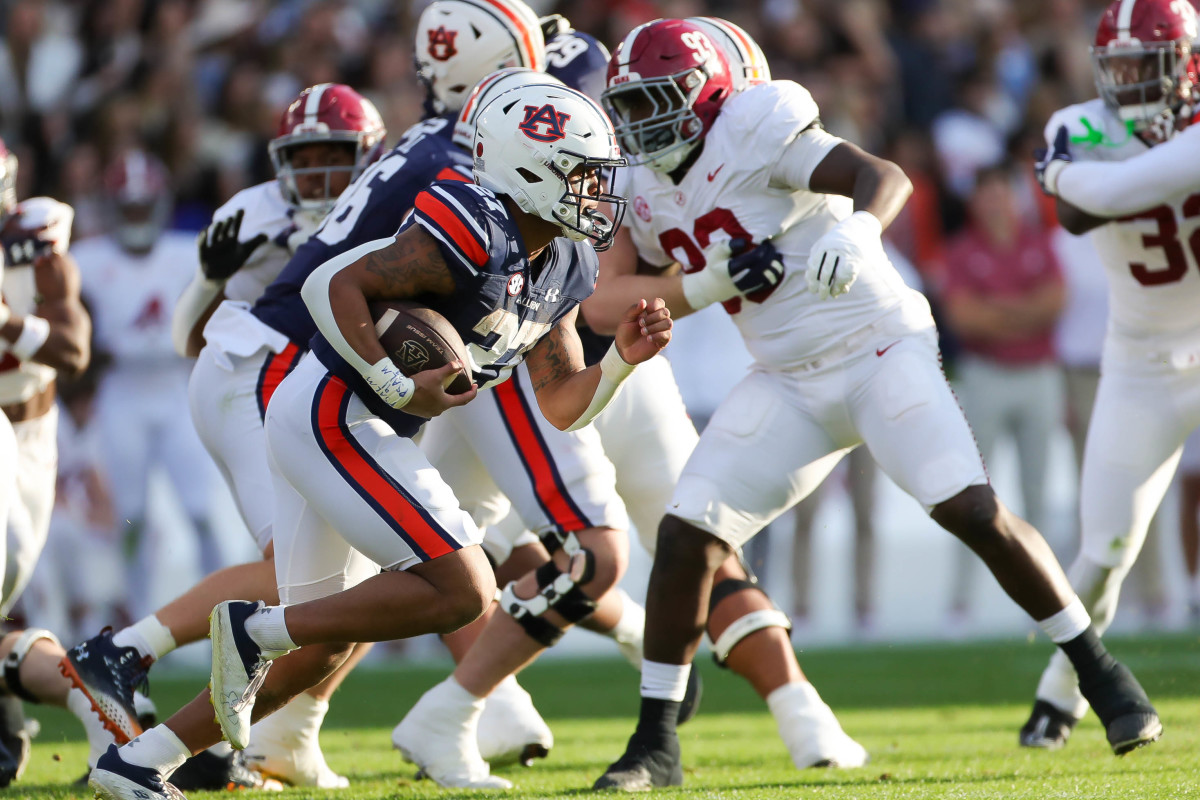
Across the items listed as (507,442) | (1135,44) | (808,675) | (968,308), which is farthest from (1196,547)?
(507,442)

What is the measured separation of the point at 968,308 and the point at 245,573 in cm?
493

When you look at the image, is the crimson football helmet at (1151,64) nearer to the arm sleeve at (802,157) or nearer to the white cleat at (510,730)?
the arm sleeve at (802,157)

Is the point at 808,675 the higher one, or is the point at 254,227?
the point at 254,227

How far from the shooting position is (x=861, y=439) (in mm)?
4270

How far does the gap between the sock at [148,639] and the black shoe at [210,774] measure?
1.11 ft

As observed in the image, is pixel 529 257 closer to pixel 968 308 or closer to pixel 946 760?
pixel 946 760

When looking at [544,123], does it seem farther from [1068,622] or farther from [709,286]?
[1068,622]

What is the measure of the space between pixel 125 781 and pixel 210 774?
0.72 m

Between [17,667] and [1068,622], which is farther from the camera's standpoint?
[17,667]

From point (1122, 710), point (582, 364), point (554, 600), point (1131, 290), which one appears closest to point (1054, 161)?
point (1131, 290)

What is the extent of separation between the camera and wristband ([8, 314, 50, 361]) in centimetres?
479

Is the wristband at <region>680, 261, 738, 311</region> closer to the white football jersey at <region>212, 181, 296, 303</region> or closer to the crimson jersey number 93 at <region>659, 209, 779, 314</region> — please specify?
the crimson jersey number 93 at <region>659, 209, 779, 314</region>

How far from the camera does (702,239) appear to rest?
14.3 ft

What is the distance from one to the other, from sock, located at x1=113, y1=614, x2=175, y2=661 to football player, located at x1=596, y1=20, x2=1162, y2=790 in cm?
131
